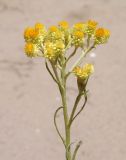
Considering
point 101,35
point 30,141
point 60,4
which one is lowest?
point 30,141

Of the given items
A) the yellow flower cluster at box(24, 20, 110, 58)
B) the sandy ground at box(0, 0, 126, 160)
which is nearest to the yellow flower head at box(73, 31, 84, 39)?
the yellow flower cluster at box(24, 20, 110, 58)

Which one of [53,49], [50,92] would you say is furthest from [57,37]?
[50,92]

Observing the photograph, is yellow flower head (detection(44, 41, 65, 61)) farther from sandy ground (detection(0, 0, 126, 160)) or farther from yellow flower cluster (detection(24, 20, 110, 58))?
sandy ground (detection(0, 0, 126, 160))

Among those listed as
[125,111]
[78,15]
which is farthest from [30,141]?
[78,15]

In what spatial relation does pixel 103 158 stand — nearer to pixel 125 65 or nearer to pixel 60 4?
pixel 125 65

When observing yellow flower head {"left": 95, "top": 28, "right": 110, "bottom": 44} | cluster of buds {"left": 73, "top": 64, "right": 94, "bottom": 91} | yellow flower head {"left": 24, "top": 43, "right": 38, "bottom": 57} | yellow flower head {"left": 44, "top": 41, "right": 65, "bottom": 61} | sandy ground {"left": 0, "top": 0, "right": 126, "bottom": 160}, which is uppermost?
yellow flower head {"left": 95, "top": 28, "right": 110, "bottom": 44}

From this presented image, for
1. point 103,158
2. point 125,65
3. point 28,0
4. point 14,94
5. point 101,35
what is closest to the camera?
point 101,35
